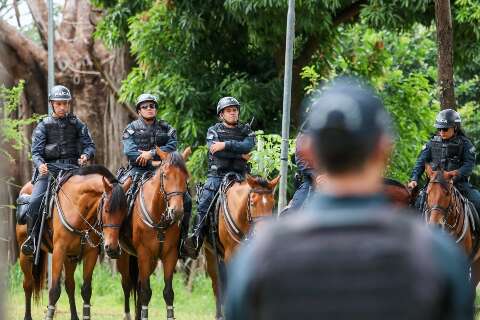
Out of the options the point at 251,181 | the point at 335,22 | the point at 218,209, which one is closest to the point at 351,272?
the point at 251,181

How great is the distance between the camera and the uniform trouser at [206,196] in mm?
15922

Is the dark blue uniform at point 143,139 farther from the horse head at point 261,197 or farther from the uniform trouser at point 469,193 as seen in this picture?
the uniform trouser at point 469,193

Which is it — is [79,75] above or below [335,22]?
below

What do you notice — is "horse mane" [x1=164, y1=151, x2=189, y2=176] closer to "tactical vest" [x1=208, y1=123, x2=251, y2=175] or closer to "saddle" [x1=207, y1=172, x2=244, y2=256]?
"saddle" [x1=207, y1=172, x2=244, y2=256]

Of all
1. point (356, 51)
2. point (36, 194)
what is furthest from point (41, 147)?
point (356, 51)

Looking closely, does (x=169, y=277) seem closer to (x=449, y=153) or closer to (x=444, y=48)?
(x=449, y=153)

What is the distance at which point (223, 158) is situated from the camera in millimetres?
16078

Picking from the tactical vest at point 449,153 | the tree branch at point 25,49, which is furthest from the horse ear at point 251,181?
the tree branch at point 25,49

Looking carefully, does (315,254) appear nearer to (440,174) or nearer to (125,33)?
(440,174)

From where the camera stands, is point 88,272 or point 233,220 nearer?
point 233,220

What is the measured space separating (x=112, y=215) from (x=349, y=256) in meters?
12.2

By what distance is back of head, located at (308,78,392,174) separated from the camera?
11.0 ft

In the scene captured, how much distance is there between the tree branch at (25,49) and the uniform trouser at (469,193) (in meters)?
15.3

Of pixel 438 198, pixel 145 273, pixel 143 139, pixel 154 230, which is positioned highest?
pixel 143 139
